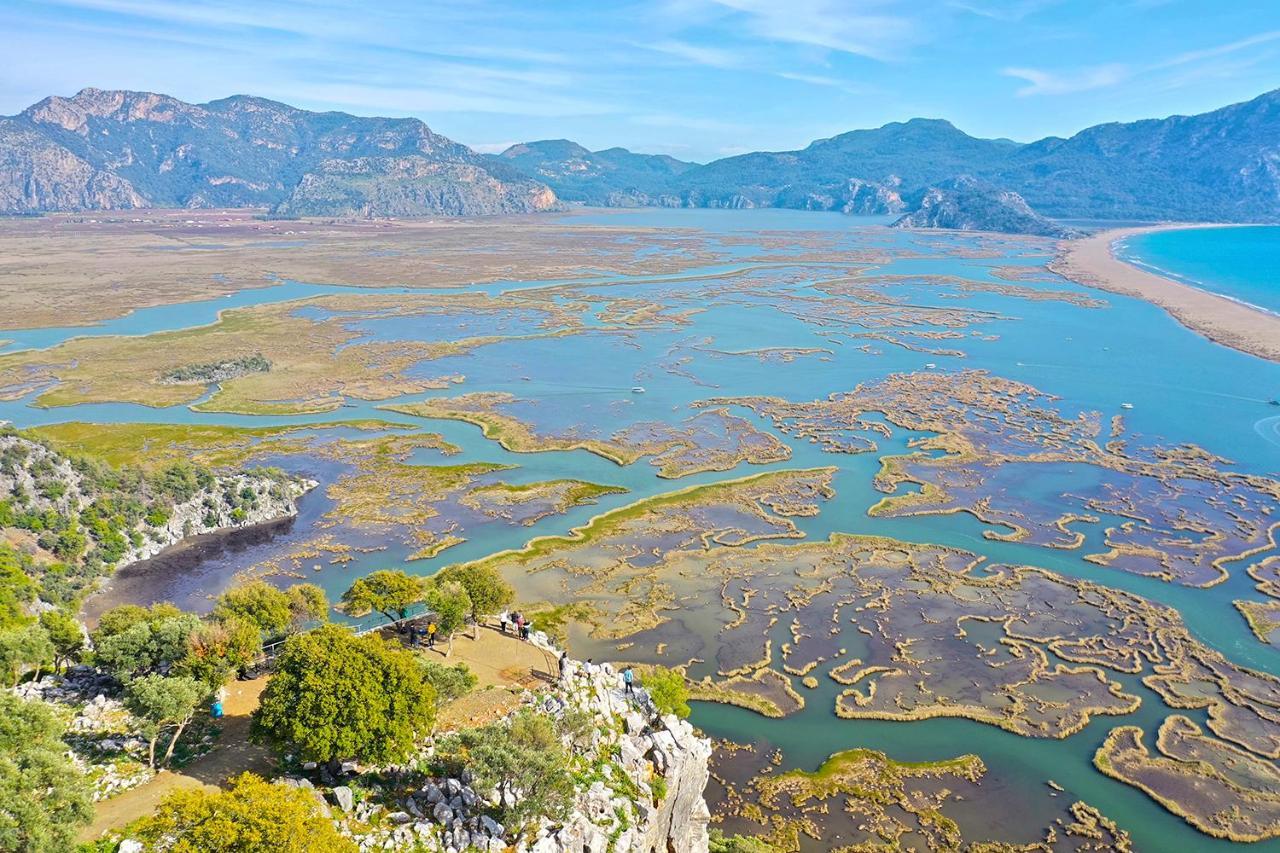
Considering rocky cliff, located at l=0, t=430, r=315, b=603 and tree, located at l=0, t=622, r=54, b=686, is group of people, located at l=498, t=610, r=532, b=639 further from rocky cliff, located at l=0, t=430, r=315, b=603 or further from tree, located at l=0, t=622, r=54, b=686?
rocky cliff, located at l=0, t=430, r=315, b=603

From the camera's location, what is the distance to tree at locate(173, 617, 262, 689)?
31.4 metres

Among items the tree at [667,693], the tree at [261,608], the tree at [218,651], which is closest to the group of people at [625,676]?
the tree at [667,693]

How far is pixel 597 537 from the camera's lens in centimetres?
6250

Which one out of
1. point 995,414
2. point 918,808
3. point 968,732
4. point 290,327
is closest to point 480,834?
point 918,808

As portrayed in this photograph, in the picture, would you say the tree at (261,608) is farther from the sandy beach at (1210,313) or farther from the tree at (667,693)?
the sandy beach at (1210,313)

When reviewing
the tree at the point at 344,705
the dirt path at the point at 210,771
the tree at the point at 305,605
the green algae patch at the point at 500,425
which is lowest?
the green algae patch at the point at 500,425

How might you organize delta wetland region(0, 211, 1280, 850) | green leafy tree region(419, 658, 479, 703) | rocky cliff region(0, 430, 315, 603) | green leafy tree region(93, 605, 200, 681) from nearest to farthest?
green leafy tree region(419, 658, 479, 703) < green leafy tree region(93, 605, 200, 681) < delta wetland region(0, 211, 1280, 850) < rocky cliff region(0, 430, 315, 603)

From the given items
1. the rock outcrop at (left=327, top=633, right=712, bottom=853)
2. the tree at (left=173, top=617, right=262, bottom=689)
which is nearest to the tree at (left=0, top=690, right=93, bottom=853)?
the tree at (left=173, top=617, right=262, bottom=689)

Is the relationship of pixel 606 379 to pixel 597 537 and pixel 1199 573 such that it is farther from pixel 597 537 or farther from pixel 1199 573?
pixel 1199 573

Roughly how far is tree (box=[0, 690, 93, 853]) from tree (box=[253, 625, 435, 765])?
5.79 meters

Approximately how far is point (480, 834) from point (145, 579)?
4401cm

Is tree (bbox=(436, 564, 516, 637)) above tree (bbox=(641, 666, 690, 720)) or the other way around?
above

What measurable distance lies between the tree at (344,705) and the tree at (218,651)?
411cm

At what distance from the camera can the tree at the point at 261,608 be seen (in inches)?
1534
